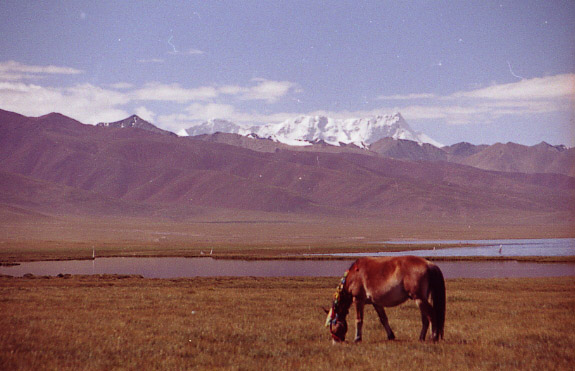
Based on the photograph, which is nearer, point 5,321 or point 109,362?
point 109,362

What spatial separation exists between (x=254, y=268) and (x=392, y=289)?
1924 inches

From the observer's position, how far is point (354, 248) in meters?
97.4

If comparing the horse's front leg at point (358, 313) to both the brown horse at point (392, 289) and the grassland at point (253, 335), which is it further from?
the grassland at point (253, 335)

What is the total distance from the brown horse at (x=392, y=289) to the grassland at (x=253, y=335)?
61 centimetres

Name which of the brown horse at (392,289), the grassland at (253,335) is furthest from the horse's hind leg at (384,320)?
the grassland at (253,335)

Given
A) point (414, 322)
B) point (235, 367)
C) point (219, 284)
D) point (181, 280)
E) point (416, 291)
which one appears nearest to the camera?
point (235, 367)

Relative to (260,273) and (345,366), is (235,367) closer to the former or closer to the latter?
(345,366)

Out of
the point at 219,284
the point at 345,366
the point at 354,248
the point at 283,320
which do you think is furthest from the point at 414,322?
the point at 354,248

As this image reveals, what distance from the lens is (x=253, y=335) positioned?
56.7 feet

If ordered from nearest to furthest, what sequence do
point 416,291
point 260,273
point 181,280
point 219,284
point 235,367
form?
point 235,367, point 416,291, point 219,284, point 181,280, point 260,273

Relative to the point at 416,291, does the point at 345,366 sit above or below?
below

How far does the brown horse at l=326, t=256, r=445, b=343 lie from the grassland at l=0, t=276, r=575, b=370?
61 cm

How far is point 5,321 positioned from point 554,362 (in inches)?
622

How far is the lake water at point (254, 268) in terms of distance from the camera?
2184 inches
